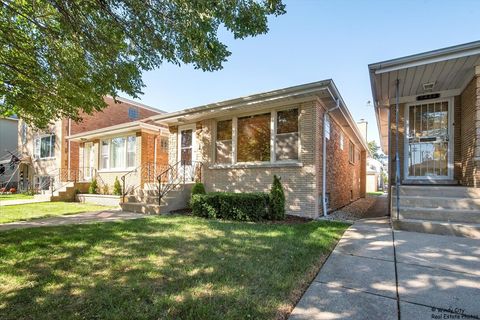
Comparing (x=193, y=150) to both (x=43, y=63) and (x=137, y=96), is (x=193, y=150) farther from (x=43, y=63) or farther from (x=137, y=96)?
(x=43, y=63)

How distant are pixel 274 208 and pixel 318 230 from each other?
1.67 metres

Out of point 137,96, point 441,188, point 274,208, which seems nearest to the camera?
point 441,188

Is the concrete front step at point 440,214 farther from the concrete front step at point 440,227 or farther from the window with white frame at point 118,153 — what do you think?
the window with white frame at point 118,153

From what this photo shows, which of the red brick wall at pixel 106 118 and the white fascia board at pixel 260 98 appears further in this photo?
the red brick wall at pixel 106 118

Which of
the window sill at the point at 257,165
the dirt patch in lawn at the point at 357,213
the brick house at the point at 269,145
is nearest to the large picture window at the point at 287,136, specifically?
the brick house at the point at 269,145

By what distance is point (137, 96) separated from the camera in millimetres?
6371

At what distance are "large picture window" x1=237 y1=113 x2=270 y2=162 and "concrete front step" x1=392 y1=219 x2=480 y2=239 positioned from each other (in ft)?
13.7

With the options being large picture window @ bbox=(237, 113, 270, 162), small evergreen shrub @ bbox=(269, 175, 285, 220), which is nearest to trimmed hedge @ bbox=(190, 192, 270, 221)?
small evergreen shrub @ bbox=(269, 175, 285, 220)

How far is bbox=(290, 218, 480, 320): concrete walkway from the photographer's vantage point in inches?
91.4

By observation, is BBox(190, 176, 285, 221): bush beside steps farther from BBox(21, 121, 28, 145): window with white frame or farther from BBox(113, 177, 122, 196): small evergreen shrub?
BBox(21, 121, 28, 145): window with white frame

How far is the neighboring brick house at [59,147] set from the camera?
16547mm

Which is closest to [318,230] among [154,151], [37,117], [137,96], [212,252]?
[212,252]

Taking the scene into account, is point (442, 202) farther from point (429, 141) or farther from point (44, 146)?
point (44, 146)

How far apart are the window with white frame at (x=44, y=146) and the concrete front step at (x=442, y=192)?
20.8 metres
